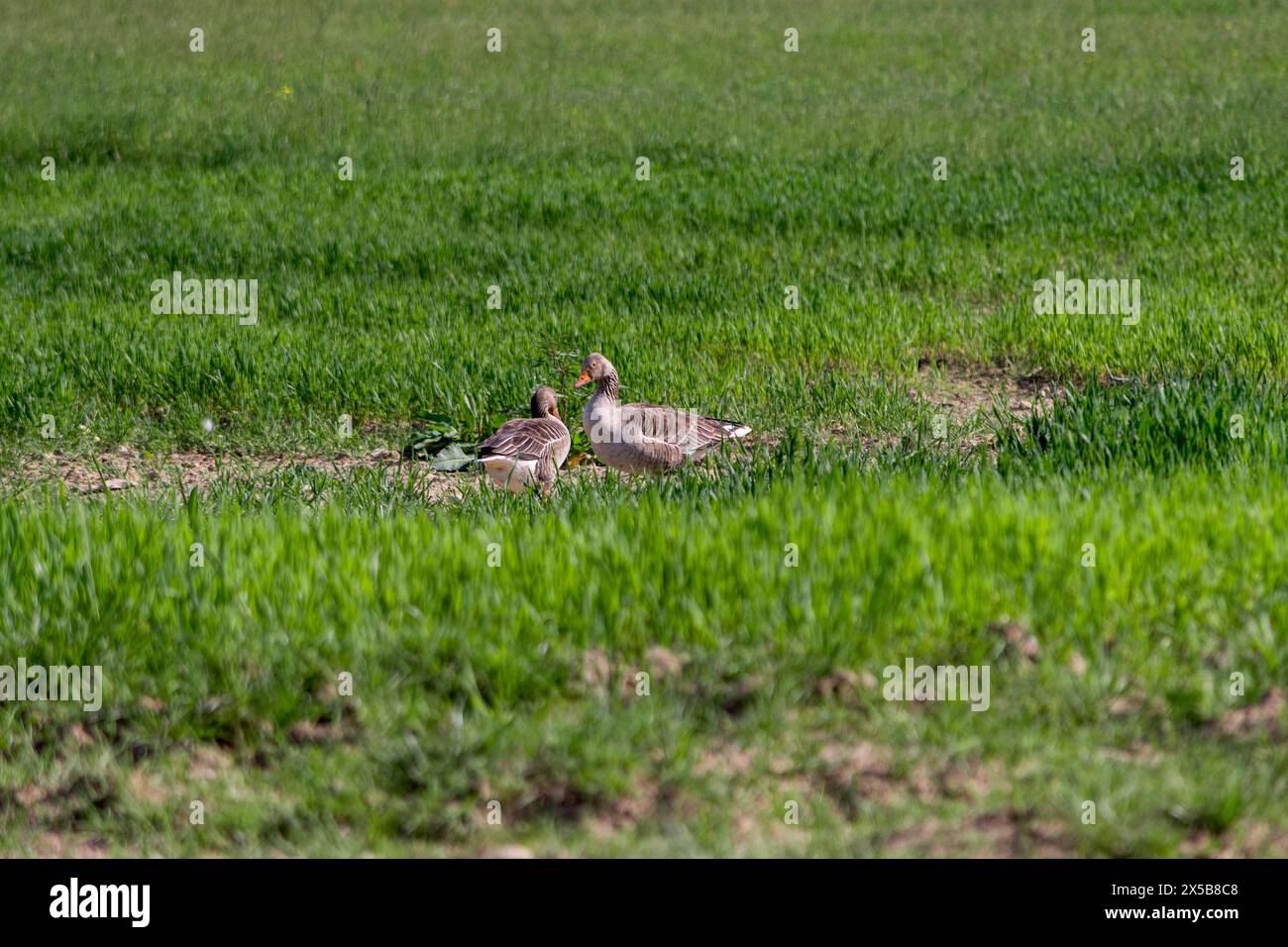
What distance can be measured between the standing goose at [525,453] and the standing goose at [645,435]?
23 centimetres

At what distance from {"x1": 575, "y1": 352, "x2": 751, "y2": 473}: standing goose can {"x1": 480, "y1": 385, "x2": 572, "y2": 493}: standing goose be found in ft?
0.76

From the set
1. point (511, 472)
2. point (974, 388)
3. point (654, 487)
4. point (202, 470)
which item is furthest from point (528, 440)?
point (974, 388)

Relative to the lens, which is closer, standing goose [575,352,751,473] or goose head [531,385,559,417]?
standing goose [575,352,751,473]

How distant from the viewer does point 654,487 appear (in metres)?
6.93

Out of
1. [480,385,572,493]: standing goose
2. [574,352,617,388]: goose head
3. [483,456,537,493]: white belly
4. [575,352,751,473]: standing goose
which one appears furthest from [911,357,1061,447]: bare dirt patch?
[483,456,537,493]: white belly

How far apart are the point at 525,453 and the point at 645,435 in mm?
759

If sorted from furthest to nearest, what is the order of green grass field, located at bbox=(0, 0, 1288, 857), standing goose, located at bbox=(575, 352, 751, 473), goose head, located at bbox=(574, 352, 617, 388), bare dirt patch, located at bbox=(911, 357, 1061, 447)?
bare dirt patch, located at bbox=(911, 357, 1061, 447)
goose head, located at bbox=(574, 352, 617, 388)
standing goose, located at bbox=(575, 352, 751, 473)
green grass field, located at bbox=(0, 0, 1288, 857)

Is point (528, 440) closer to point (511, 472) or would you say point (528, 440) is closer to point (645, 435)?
point (511, 472)

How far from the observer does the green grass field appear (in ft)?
14.4

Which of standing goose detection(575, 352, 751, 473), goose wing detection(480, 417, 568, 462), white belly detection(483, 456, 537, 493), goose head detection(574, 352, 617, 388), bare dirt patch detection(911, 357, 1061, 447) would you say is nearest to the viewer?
white belly detection(483, 456, 537, 493)

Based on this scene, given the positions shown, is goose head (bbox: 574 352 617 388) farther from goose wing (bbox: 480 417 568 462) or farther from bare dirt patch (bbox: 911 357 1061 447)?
bare dirt patch (bbox: 911 357 1061 447)

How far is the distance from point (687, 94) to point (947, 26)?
36.8ft

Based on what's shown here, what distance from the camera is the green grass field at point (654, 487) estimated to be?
4.38 metres
